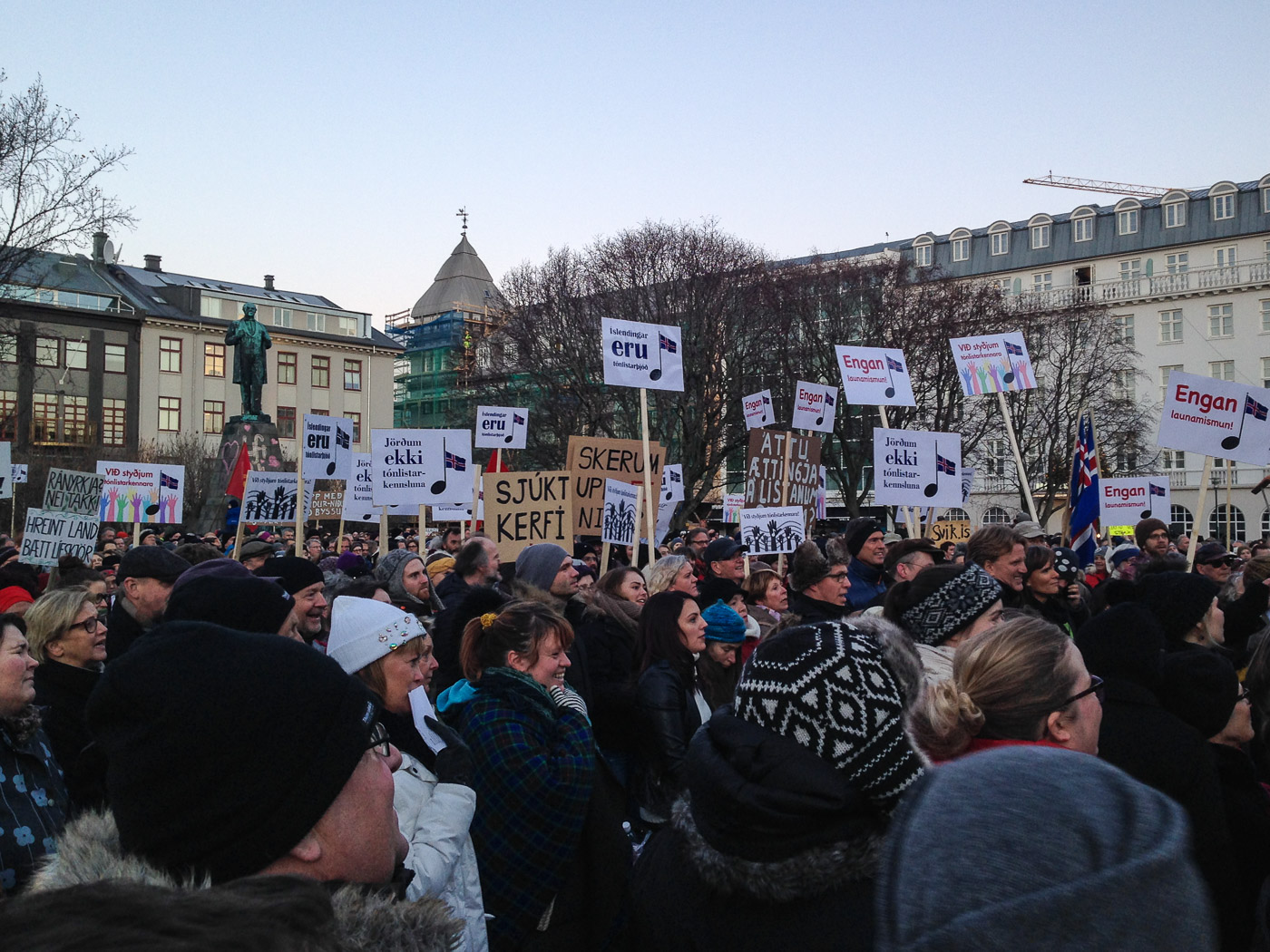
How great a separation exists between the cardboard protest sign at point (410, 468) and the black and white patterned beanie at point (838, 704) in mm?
9821

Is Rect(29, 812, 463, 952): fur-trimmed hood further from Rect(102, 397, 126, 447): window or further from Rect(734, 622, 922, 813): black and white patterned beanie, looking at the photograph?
Rect(102, 397, 126, 447): window

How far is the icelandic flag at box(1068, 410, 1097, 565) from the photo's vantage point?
12.5m

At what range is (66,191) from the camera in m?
18.4

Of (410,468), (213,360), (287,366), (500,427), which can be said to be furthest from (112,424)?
(410,468)

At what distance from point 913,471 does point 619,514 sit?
3.66 metres

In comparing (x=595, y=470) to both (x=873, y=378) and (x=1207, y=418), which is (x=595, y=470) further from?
(x=1207, y=418)

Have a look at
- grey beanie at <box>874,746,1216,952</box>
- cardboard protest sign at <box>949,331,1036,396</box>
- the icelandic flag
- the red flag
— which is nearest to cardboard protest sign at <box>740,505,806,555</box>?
the icelandic flag

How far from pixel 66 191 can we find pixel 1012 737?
19637mm

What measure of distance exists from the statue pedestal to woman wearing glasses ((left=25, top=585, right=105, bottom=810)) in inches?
963

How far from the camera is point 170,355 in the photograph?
6331 centimetres

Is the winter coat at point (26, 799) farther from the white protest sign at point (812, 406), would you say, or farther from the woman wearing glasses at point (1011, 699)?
the white protest sign at point (812, 406)

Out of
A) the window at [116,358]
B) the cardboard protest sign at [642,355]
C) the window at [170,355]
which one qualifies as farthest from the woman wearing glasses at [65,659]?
the window at [170,355]

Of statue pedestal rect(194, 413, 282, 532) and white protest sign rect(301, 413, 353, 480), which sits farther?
statue pedestal rect(194, 413, 282, 532)

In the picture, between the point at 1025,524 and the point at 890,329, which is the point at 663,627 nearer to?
the point at 1025,524
